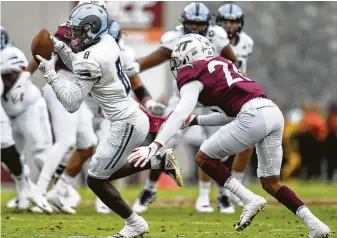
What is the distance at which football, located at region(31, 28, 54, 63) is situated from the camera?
7848mm

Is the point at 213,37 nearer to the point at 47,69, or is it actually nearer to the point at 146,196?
the point at 146,196

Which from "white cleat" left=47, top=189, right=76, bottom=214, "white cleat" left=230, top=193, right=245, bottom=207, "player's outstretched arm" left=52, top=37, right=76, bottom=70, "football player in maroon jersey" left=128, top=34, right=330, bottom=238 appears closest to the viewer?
"football player in maroon jersey" left=128, top=34, right=330, bottom=238

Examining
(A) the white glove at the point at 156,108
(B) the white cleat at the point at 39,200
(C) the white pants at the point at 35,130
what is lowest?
(B) the white cleat at the point at 39,200

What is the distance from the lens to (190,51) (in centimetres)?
775

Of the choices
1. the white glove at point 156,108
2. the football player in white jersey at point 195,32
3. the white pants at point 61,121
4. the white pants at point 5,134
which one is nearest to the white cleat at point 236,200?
the football player in white jersey at point 195,32

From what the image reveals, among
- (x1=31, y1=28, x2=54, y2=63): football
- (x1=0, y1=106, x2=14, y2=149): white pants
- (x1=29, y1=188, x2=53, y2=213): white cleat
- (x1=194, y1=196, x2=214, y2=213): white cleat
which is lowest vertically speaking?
(x1=194, y1=196, x2=214, y2=213): white cleat

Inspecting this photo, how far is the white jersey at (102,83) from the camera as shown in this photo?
297 inches

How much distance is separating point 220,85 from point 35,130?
146 inches

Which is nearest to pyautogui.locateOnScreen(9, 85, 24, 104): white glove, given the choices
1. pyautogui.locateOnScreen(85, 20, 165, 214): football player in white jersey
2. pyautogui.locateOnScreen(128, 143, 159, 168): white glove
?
pyautogui.locateOnScreen(85, 20, 165, 214): football player in white jersey

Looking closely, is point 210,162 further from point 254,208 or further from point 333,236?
point 333,236

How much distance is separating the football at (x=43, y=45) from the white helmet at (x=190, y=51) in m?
0.94

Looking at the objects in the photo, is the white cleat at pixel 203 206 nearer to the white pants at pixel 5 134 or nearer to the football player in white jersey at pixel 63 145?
Answer: the football player in white jersey at pixel 63 145

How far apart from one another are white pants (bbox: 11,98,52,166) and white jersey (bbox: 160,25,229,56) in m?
1.52

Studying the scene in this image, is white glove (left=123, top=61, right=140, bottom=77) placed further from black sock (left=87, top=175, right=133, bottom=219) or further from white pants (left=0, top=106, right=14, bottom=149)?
Result: black sock (left=87, top=175, right=133, bottom=219)
